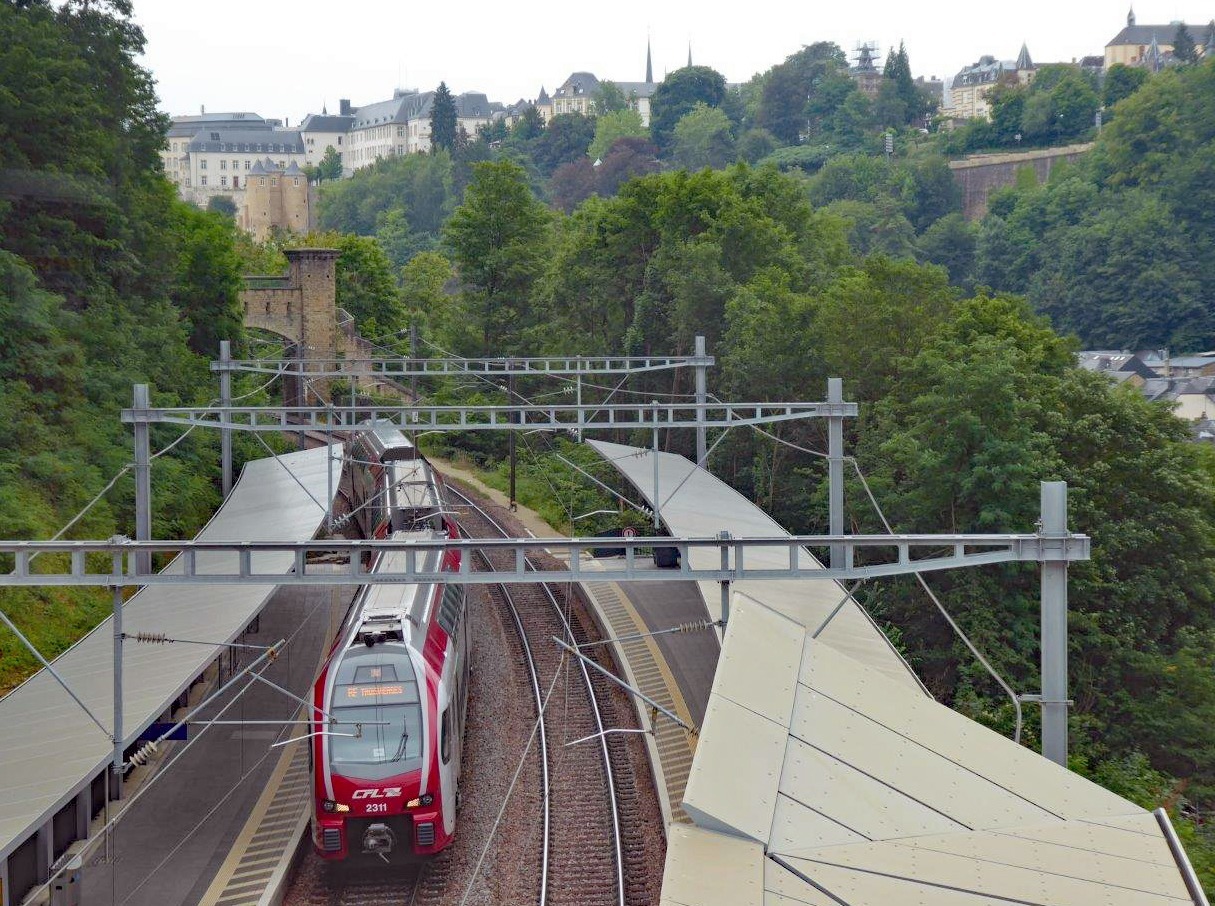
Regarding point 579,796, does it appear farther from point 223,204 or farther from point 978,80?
point 978,80

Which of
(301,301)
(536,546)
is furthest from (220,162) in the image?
(536,546)

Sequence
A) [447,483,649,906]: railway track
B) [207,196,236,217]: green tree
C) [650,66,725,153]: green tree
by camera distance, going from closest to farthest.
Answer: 1. [447,483,649,906]: railway track
2. [207,196,236,217]: green tree
3. [650,66,725,153]: green tree

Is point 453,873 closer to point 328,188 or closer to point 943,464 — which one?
point 943,464

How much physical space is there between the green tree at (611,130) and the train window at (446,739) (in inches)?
5387

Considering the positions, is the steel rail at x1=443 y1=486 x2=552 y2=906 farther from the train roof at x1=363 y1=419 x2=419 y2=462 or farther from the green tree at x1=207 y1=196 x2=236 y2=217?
the green tree at x1=207 y1=196 x2=236 y2=217

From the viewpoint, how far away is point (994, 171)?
417 feet

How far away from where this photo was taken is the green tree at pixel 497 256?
52344mm

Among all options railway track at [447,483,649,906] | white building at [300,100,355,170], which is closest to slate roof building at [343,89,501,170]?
white building at [300,100,355,170]

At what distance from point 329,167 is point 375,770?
167 m

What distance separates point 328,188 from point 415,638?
14107cm

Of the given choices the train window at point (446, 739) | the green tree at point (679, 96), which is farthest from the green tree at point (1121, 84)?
A: the train window at point (446, 739)

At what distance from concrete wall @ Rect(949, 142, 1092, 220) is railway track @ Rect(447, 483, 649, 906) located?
11044 centimetres

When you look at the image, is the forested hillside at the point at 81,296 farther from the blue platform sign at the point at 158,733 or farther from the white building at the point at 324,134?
the white building at the point at 324,134

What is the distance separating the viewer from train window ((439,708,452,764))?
47.0ft
